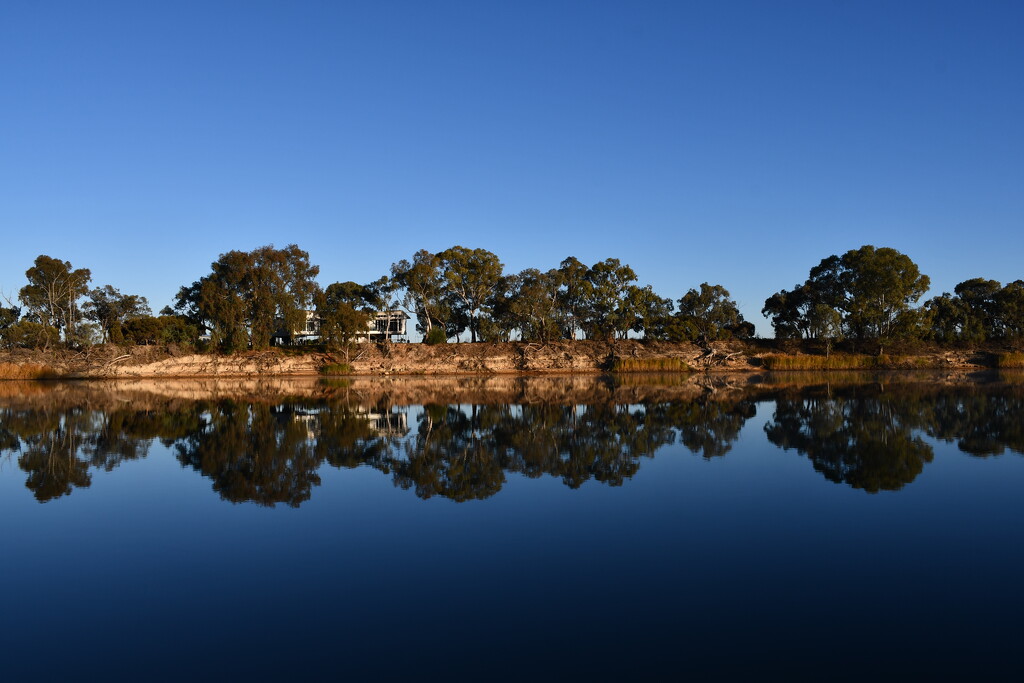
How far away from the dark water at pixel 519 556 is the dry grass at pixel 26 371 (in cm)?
4970

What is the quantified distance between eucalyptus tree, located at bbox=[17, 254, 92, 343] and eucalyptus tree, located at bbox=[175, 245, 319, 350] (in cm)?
1004

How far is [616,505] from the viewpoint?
43.2ft

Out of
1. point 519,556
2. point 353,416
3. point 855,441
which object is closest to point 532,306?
point 353,416

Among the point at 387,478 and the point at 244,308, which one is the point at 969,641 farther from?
the point at 244,308

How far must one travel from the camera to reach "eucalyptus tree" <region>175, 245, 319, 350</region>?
68.5m

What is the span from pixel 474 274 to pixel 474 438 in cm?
5466

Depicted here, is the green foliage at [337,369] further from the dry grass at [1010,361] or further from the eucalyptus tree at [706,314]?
the dry grass at [1010,361]

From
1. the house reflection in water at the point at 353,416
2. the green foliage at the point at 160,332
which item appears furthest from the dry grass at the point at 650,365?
the green foliage at the point at 160,332

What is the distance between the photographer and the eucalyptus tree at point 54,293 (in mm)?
72750

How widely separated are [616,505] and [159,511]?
853cm

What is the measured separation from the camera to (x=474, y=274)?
249 feet

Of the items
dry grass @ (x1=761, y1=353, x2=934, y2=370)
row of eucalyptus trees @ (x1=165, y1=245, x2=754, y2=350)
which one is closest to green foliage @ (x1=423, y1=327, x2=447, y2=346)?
row of eucalyptus trees @ (x1=165, y1=245, x2=754, y2=350)

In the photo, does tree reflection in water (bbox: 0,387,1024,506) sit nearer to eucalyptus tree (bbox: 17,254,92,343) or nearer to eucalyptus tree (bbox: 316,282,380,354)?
eucalyptus tree (bbox: 316,282,380,354)

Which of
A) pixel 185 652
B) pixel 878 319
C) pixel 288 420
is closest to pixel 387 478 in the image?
pixel 185 652
